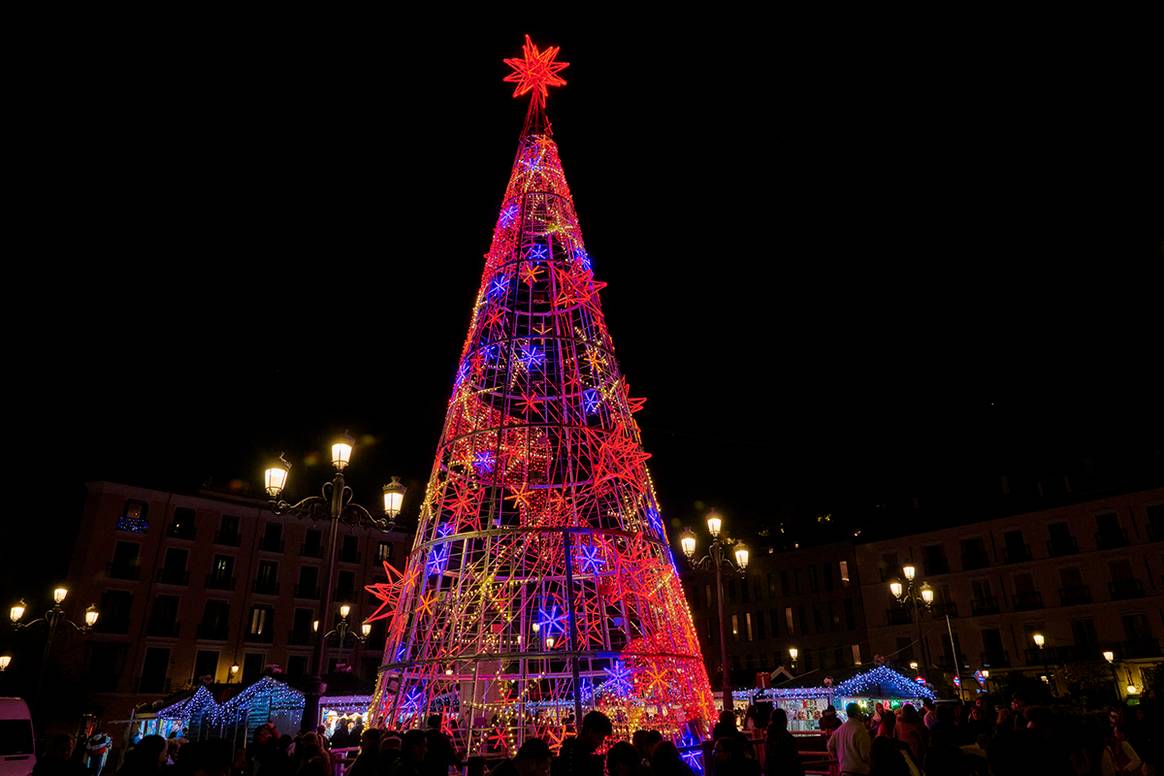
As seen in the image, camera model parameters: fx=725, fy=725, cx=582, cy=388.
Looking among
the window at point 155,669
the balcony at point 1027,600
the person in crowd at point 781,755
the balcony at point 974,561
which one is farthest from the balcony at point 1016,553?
the window at point 155,669

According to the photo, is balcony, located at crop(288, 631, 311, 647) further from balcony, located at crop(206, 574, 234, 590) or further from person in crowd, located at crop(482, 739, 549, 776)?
person in crowd, located at crop(482, 739, 549, 776)

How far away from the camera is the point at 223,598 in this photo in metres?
38.7

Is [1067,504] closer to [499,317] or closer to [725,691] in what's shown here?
[725,691]

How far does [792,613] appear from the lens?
48531 millimetres

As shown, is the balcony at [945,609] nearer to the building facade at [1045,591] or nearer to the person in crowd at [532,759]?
the building facade at [1045,591]

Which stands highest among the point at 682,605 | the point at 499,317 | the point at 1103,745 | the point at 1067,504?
the point at 1067,504

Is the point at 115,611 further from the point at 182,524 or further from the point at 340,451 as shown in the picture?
the point at 340,451

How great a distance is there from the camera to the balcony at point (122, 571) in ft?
115

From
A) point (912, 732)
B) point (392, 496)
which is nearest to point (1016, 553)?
point (912, 732)

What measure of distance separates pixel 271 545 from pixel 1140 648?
148 feet

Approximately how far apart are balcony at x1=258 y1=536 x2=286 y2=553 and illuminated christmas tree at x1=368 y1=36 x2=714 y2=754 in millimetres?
33608

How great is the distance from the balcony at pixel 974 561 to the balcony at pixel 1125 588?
19.6ft

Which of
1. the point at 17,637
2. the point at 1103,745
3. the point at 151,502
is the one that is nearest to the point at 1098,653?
the point at 1103,745

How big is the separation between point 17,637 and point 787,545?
4418 centimetres
